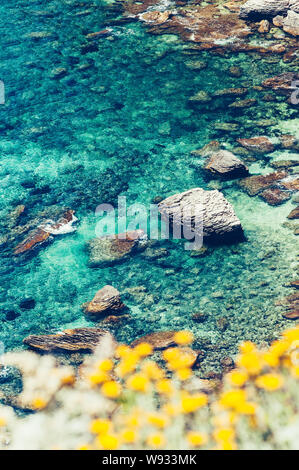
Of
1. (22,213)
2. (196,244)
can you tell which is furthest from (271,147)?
(22,213)

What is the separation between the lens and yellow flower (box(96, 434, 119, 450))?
2604 millimetres

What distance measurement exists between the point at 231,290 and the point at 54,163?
3.63 m

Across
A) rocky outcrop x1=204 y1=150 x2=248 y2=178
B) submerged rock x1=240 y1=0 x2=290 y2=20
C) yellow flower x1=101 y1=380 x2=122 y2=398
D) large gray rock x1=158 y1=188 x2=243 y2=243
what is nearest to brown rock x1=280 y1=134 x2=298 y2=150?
rocky outcrop x1=204 y1=150 x2=248 y2=178

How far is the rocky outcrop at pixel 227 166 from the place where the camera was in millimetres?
7137

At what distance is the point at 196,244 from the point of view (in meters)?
6.33

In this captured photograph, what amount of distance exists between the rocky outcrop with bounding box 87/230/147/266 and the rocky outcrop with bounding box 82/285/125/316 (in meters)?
0.70

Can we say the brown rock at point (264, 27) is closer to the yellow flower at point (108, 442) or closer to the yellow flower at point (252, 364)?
the yellow flower at point (252, 364)

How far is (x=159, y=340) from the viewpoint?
206 inches

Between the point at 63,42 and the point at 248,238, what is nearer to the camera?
the point at 248,238

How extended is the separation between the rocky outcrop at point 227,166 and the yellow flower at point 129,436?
16.2ft

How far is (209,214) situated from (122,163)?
213 centimetres

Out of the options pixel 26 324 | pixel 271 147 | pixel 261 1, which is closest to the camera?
pixel 26 324

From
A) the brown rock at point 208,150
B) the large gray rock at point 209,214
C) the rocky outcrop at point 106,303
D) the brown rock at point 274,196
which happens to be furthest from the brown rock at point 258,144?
the rocky outcrop at point 106,303

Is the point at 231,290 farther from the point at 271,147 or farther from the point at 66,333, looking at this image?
the point at 271,147
